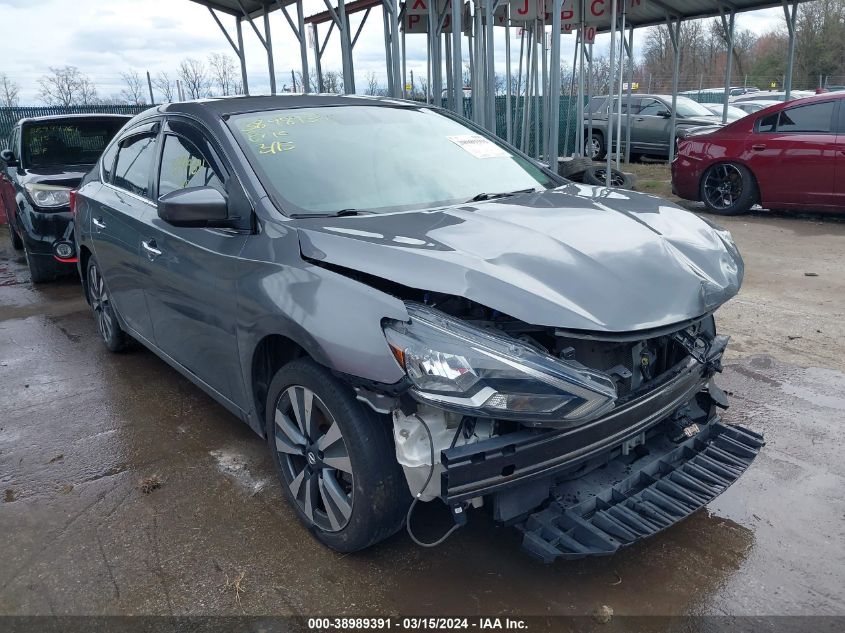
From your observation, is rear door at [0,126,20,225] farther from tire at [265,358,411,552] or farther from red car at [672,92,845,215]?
red car at [672,92,845,215]

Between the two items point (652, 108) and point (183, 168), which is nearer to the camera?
point (183, 168)

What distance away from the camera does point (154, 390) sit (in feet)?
14.5

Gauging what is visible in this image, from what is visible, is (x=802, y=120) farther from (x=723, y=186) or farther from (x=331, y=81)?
(x=331, y=81)

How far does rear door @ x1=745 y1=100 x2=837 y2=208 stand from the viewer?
27.1 feet

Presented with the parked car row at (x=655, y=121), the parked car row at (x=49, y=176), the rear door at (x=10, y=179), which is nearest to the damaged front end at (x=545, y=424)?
the parked car row at (x=49, y=176)

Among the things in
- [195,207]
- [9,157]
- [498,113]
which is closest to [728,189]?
[195,207]

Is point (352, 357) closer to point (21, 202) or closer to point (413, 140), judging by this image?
point (413, 140)

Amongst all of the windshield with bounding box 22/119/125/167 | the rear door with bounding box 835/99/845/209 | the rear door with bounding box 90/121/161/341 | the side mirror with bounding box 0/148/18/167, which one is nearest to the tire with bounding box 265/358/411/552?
the rear door with bounding box 90/121/161/341

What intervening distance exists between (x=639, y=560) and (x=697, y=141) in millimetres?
8213

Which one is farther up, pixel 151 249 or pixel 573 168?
pixel 573 168

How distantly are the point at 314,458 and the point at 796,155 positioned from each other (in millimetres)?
8018

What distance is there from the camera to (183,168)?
3.46 metres

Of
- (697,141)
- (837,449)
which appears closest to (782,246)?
(697,141)

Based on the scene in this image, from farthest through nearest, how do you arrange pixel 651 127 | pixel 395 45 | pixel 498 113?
pixel 498 113
pixel 651 127
pixel 395 45
